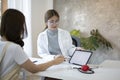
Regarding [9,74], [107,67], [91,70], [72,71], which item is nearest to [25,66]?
[9,74]

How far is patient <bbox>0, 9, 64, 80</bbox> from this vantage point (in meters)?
1.61

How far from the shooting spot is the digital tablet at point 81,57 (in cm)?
207

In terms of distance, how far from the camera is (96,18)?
4.32 meters

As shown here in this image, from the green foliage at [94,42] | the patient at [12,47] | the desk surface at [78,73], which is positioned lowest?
the green foliage at [94,42]

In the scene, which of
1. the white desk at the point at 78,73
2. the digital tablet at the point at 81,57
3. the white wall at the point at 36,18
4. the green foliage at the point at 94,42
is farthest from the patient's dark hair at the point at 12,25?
the green foliage at the point at 94,42

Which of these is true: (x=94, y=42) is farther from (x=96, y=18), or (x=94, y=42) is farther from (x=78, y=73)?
(x=78, y=73)

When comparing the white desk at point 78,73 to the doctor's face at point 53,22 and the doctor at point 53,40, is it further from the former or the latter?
the doctor's face at point 53,22

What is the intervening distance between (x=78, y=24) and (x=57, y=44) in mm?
1974

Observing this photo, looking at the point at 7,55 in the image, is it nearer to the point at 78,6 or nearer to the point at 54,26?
the point at 54,26

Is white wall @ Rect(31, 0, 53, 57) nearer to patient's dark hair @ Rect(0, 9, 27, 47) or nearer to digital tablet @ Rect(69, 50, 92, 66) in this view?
digital tablet @ Rect(69, 50, 92, 66)

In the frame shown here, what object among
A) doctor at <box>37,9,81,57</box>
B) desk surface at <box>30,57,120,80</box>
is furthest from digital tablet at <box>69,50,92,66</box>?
doctor at <box>37,9,81,57</box>

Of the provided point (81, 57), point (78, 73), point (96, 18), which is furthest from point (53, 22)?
point (96, 18)

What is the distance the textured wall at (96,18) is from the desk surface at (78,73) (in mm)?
2152

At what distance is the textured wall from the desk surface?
7.06 feet
